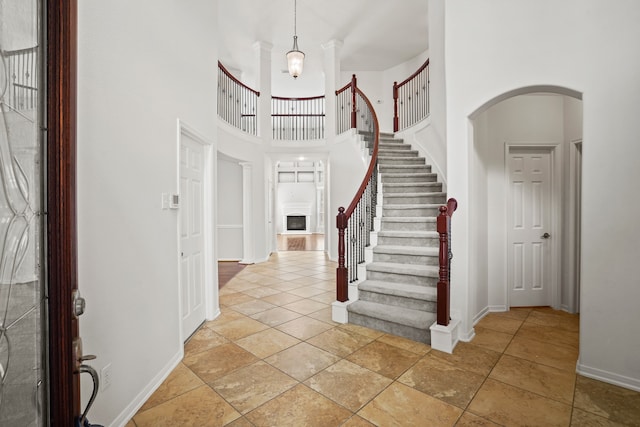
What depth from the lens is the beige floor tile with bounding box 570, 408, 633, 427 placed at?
1860 millimetres

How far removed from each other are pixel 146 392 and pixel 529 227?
445 cm

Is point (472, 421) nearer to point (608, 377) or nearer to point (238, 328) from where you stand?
point (608, 377)

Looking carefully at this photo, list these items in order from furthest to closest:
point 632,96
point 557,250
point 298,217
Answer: point 298,217, point 557,250, point 632,96

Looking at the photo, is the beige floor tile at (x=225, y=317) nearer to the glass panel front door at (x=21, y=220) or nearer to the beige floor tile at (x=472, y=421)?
the beige floor tile at (x=472, y=421)

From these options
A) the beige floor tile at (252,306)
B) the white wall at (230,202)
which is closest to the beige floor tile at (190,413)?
the beige floor tile at (252,306)

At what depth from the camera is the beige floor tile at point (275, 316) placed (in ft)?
11.7

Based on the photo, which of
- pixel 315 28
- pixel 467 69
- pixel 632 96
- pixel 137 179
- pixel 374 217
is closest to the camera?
pixel 137 179

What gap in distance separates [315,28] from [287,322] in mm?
6574

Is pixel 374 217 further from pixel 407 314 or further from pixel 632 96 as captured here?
pixel 632 96

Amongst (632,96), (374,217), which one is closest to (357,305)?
(374,217)

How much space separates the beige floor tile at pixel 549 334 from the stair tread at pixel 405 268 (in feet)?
3.41

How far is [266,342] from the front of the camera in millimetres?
3012

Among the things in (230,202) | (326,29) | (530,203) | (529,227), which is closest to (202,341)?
(529,227)

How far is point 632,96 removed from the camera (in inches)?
85.8
